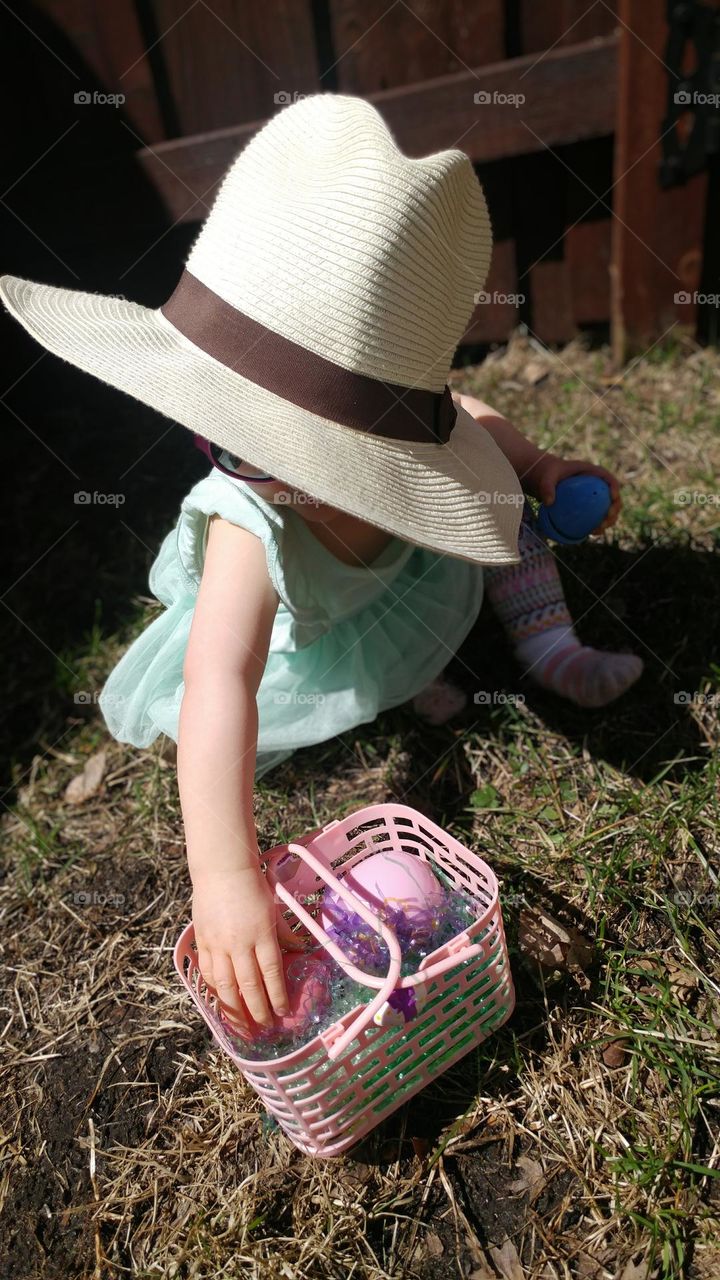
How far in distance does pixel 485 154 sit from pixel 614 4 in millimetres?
497

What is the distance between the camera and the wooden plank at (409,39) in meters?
2.70

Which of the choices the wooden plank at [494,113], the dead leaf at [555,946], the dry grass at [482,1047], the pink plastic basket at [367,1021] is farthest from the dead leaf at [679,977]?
the wooden plank at [494,113]

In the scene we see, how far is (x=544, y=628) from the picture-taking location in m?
2.07

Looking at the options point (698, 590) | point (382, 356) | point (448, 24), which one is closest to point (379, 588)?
point (382, 356)

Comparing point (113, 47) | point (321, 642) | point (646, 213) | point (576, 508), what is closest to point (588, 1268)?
point (321, 642)

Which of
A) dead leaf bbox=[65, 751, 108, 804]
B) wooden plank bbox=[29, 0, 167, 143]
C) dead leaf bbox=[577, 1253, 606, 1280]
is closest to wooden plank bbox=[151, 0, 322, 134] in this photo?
wooden plank bbox=[29, 0, 167, 143]

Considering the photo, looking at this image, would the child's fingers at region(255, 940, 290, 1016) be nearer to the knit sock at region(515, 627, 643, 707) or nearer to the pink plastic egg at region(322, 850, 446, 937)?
the pink plastic egg at region(322, 850, 446, 937)

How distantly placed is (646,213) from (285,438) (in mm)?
1977

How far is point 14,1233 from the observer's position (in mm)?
1459

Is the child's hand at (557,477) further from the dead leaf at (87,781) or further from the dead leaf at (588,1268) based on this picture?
the dead leaf at (588,1268)

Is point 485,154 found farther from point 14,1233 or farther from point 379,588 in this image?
point 14,1233

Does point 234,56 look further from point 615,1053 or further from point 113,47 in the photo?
point 615,1053

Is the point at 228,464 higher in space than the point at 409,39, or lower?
lower

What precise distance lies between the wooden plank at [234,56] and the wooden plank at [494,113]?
8 cm
